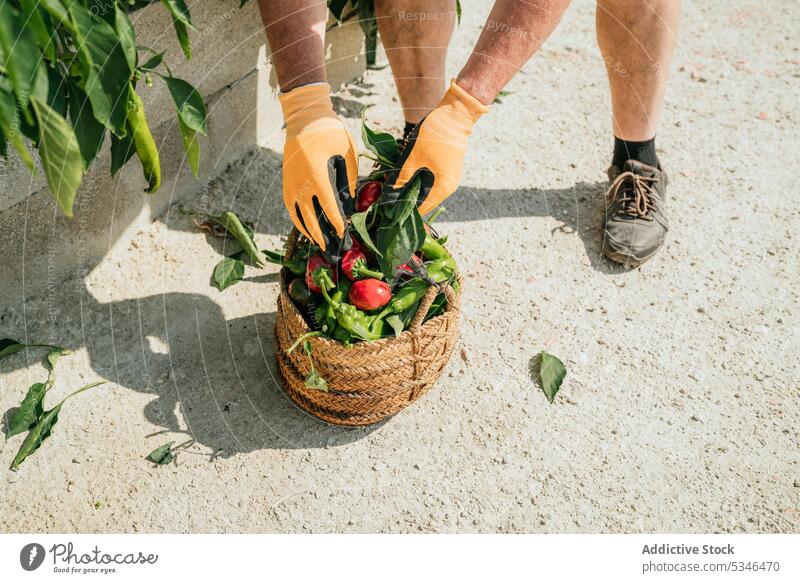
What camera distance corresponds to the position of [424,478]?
1773 millimetres

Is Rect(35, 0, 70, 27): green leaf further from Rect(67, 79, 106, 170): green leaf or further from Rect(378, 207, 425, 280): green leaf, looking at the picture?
Rect(378, 207, 425, 280): green leaf

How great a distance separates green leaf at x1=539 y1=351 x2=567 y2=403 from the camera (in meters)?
1.93

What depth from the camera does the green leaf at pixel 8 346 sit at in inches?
73.6

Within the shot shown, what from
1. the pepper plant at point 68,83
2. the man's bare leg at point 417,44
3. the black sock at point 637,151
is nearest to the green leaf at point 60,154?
the pepper plant at point 68,83

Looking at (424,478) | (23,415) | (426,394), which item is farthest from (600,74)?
(23,415)

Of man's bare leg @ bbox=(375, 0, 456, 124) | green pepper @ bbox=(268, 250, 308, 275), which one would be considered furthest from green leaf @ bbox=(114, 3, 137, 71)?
man's bare leg @ bbox=(375, 0, 456, 124)

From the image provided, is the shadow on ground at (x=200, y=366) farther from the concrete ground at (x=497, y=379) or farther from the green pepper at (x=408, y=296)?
the green pepper at (x=408, y=296)

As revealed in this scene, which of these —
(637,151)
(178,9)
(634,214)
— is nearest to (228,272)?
(178,9)

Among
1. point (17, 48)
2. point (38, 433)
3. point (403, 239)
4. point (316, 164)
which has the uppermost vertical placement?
point (17, 48)

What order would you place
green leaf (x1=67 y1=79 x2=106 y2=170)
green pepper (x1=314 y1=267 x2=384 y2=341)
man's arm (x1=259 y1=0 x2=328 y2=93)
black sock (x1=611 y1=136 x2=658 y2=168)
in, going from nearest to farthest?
green leaf (x1=67 y1=79 x2=106 y2=170), green pepper (x1=314 y1=267 x2=384 y2=341), man's arm (x1=259 y1=0 x2=328 y2=93), black sock (x1=611 y1=136 x2=658 y2=168)

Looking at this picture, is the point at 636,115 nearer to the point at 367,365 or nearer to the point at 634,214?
the point at 634,214

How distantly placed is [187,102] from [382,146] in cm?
48

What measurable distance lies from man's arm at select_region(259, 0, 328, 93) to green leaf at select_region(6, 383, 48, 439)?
3.21 feet

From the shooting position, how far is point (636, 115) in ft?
7.51
